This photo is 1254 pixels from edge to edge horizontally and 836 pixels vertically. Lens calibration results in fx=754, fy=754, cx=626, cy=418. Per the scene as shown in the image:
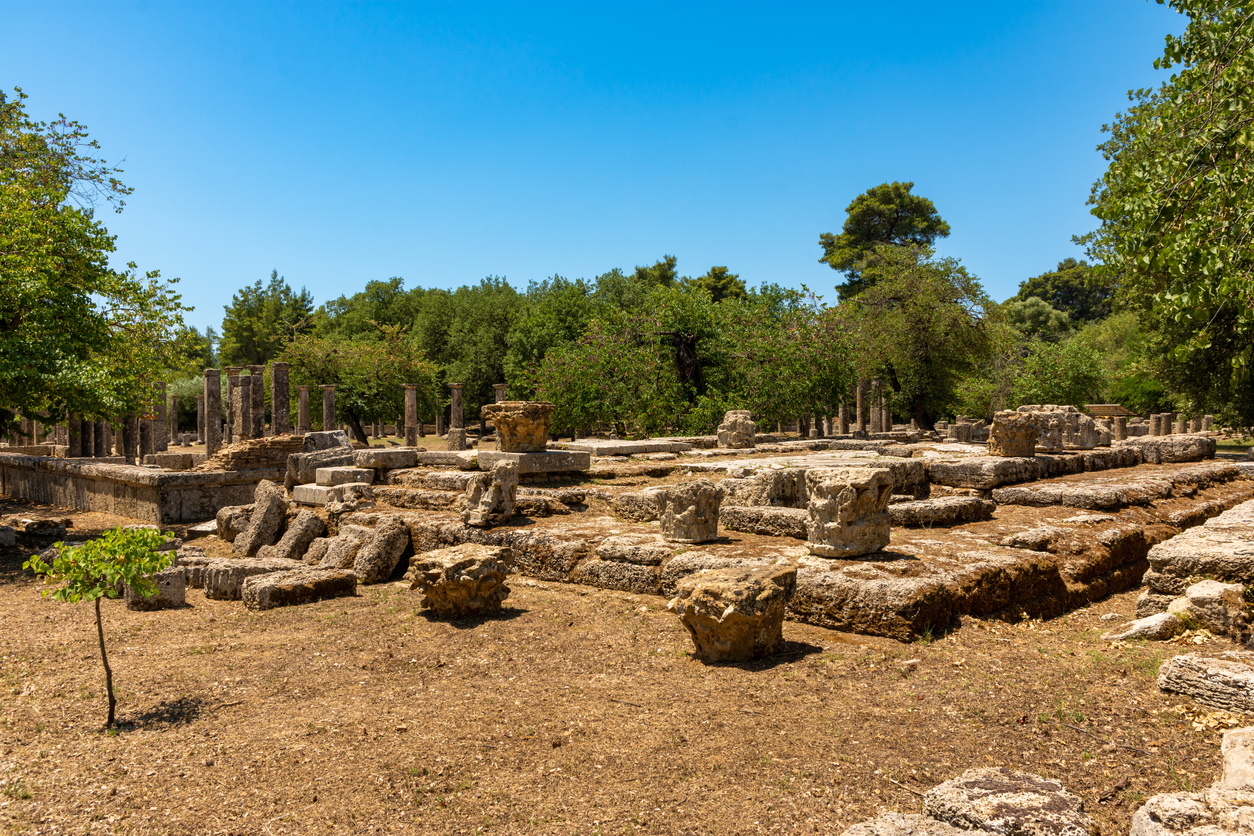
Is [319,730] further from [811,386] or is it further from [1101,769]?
[811,386]

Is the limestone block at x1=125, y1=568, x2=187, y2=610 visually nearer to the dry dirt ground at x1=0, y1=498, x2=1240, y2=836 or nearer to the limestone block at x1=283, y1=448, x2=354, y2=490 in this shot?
the dry dirt ground at x1=0, y1=498, x2=1240, y2=836

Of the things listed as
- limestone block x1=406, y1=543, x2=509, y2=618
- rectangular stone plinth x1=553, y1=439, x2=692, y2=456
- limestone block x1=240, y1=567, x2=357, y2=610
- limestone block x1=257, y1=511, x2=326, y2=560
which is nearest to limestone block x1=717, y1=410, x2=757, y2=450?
rectangular stone plinth x1=553, y1=439, x2=692, y2=456

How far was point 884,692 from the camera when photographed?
13.9 ft

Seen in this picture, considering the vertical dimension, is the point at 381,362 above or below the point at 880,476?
above

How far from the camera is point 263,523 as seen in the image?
10.0 metres

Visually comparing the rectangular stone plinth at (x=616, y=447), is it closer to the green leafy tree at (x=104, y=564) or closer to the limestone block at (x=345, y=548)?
the limestone block at (x=345, y=548)

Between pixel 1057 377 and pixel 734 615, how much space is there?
101 ft

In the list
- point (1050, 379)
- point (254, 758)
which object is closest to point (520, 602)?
point (254, 758)

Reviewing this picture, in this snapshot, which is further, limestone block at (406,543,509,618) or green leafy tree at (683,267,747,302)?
green leafy tree at (683,267,747,302)

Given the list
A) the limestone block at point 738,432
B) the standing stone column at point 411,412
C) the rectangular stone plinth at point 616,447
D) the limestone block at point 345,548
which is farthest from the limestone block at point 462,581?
the standing stone column at point 411,412

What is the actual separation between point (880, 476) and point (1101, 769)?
3.03 meters

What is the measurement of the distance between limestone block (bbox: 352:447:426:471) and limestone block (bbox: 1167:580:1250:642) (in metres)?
9.82

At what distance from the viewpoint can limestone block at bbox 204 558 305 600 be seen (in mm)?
7883

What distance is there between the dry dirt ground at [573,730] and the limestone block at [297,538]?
3445mm
